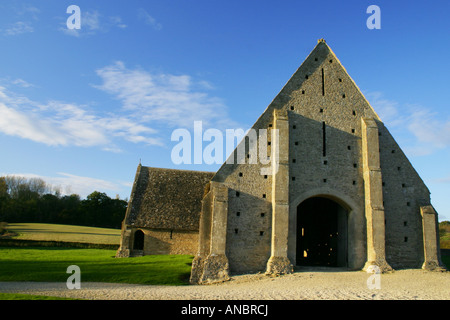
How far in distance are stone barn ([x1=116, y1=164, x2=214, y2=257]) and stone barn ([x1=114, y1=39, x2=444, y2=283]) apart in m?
8.18

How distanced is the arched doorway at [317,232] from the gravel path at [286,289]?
6.12m

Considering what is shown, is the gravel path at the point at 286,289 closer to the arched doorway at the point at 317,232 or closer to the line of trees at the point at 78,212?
the arched doorway at the point at 317,232

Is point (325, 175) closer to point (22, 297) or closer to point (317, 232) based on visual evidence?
point (317, 232)

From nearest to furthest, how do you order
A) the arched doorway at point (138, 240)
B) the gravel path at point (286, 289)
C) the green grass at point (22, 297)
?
the green grass at point (22, 297) → the gravel path at point (286, 289) → the arched doorway at point (138, 240)

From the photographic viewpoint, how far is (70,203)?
7600 centimetres

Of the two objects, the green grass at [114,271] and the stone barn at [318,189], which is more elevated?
the stone barn at [318,189]

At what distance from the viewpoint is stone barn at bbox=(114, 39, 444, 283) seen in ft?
63.2

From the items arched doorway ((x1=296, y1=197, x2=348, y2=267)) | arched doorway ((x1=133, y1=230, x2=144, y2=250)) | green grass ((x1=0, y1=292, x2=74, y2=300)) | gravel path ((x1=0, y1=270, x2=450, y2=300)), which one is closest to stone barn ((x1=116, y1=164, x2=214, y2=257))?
arched doorway ((x1=133, y1=230, x2=144, y2=250))

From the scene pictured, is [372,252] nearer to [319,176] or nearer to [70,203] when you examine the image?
[319,176]

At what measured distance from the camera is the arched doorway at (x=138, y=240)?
29641 millimetres

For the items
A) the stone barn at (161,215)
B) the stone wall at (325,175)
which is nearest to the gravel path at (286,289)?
the stone wall at (325,175)

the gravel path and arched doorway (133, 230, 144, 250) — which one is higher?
arched doorway (133, 230, 144, 250)

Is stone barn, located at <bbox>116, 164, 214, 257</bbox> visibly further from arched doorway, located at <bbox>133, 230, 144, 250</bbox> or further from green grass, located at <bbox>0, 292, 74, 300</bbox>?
green grass, located at <bbox>0, 292, 74, 300</bbox>

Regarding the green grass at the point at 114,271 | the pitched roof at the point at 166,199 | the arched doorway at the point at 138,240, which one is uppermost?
the pitched roof at the point at 166,199
